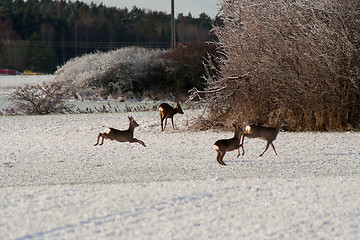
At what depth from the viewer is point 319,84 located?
41.2 ft

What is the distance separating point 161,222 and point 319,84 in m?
8.59

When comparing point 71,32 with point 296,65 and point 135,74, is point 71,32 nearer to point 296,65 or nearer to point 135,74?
point 135,74

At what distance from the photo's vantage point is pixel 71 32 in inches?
2832

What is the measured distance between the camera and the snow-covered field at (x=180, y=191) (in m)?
4.85

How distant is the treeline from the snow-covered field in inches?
2015

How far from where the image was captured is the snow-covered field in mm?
4852

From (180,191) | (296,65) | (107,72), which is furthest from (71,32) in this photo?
(180,191)

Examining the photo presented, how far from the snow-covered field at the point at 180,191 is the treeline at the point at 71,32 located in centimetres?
5119

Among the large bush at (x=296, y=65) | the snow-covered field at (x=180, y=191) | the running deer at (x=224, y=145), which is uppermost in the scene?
the large bush at (x=296, y=65)

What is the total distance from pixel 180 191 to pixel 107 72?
2345cm

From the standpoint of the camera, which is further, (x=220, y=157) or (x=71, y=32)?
(x=71, y=32)

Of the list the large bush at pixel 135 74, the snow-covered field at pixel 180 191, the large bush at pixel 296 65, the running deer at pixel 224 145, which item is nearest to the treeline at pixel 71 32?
the large bush at pixel 135 74

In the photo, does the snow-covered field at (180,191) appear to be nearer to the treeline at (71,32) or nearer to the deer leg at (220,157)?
the deer leg at (220,157)

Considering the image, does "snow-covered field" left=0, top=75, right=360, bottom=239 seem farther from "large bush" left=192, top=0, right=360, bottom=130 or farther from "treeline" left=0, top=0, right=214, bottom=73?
"treeline" left=0, top=0, right=214, bottom=73
